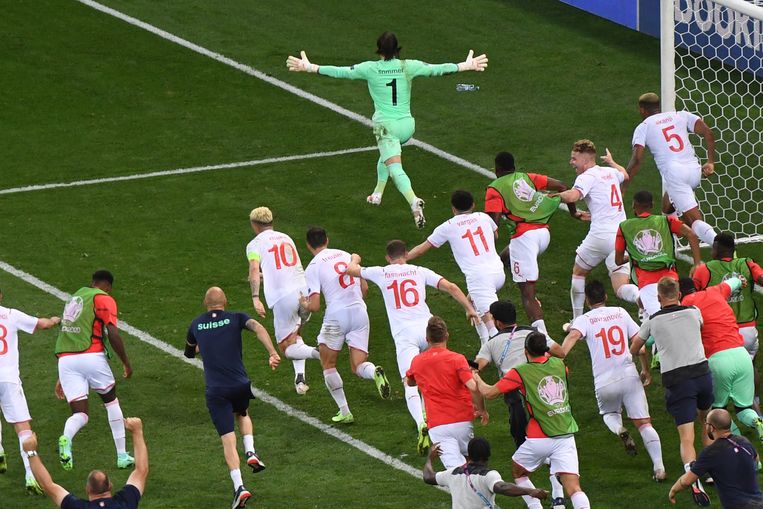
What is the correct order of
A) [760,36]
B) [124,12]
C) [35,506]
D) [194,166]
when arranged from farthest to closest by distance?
[124,12] < [194,166] < [760,36] < [35,506]

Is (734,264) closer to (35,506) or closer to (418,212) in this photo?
(418,212)

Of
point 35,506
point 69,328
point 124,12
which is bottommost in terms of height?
point 35,506

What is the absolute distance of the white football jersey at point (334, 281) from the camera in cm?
1689

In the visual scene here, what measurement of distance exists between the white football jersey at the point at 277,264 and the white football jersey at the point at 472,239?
4.95ft

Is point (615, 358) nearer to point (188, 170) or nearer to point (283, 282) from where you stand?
point (283, 282)

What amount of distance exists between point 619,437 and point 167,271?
7.20m

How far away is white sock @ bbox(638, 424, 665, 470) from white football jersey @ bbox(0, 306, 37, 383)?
6093 mm

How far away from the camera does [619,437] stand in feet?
53.5

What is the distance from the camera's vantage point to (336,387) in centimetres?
1684

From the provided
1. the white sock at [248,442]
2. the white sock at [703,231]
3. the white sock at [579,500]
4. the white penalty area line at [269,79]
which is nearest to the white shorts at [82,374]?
the white sock at [248,442]

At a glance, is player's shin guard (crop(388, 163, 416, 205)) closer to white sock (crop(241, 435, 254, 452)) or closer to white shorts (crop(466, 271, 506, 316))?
white shorts (crop(466, 271, 506, 316))

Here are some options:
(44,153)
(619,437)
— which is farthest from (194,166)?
(619,437)

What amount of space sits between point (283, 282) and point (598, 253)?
12.7 feet

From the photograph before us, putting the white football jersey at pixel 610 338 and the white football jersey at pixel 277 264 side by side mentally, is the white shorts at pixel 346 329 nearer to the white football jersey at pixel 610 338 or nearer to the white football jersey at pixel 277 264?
the white football jersey at pixel 277 264
